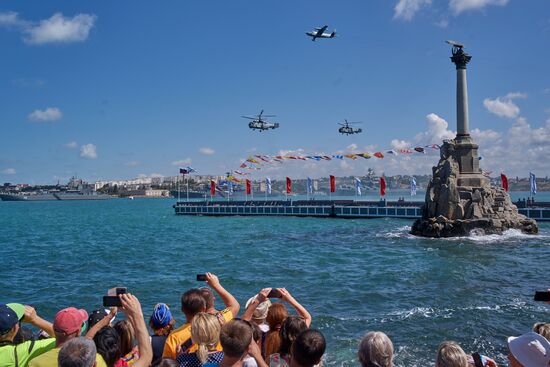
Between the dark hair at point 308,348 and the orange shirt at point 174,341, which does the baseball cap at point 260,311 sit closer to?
the orange shirt at point 174,341

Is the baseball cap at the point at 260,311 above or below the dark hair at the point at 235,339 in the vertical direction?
below

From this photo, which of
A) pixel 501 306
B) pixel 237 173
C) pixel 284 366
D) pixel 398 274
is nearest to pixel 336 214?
pixel 237 173

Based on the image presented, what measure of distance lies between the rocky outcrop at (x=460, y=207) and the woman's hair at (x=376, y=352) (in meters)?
34.3

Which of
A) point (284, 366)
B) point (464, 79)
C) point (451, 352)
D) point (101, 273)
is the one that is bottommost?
point (101, 273)

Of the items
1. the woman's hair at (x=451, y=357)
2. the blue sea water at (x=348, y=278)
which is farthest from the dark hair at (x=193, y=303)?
the blue sea water at (x=348, y=278)

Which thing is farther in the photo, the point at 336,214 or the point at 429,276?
the point at 336,214

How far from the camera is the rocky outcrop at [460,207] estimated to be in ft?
117

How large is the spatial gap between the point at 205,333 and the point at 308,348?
94 cm

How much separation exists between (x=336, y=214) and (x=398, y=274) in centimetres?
4637

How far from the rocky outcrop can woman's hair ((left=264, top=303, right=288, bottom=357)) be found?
33504 millimetres

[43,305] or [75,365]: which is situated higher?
[75,365]

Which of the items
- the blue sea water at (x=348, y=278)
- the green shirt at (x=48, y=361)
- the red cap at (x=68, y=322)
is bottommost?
the blue sea water at (x=348, y=278)

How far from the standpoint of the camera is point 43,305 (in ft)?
51.6

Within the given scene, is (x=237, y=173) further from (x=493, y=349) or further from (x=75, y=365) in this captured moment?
(x=75, y=365)
